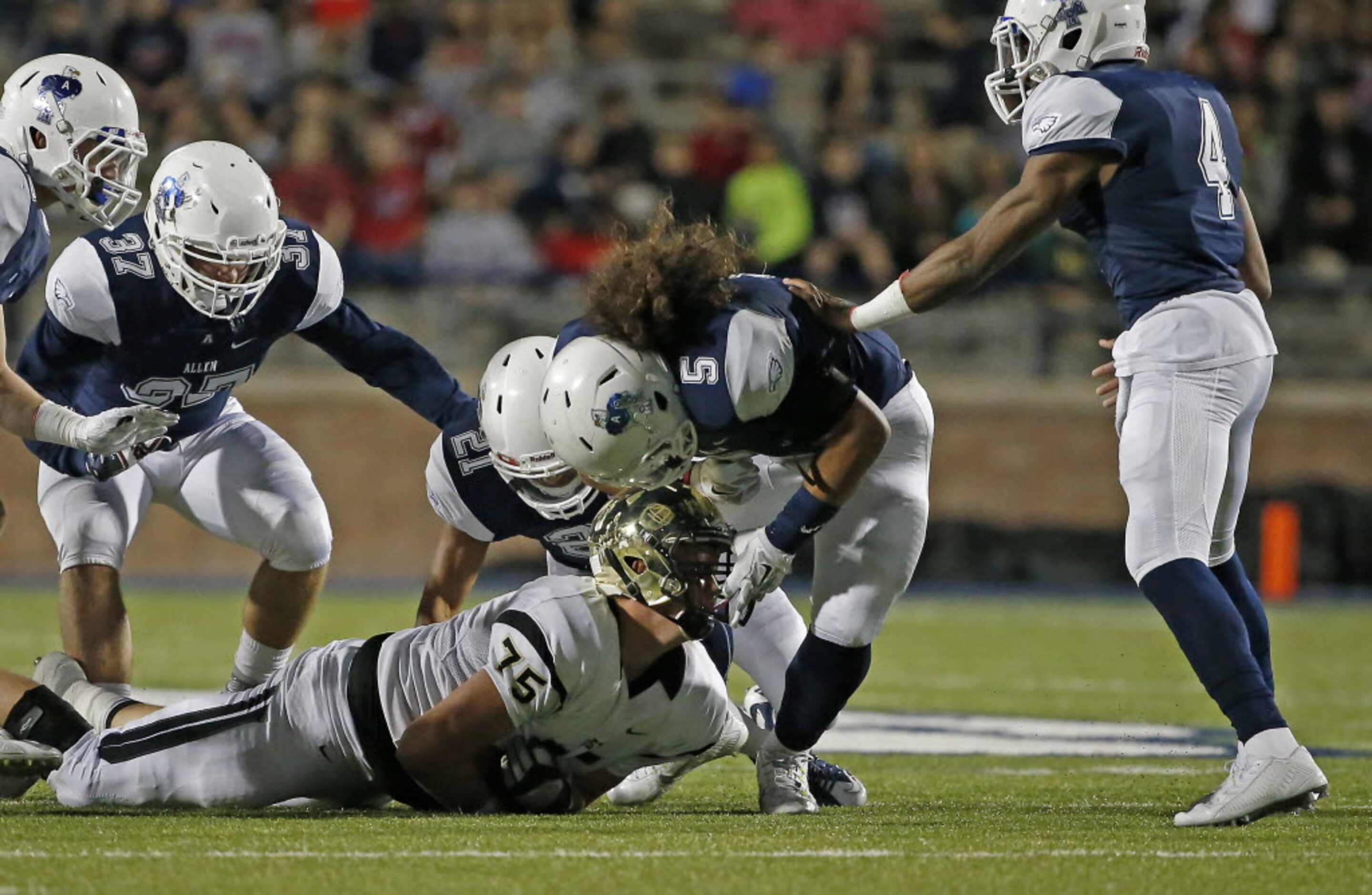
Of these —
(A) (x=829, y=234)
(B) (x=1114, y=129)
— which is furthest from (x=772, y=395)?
(A) (x=829, y=234)

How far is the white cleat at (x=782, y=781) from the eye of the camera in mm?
4340

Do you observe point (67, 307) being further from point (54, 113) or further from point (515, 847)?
point (515, 847)

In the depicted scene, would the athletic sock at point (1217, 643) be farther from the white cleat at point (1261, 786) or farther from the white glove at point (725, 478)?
the white glove at point (725, 478)

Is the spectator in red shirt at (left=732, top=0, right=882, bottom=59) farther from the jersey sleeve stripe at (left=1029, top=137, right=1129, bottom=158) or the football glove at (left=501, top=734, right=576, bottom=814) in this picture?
the football glove at (left=501, top=734, right=576, bottom=814)

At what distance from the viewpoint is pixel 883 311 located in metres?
4.11

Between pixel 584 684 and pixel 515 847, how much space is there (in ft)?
1.32

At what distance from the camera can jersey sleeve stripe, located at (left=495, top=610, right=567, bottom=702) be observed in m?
3.80

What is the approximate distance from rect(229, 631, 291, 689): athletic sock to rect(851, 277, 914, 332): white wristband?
2.04 m

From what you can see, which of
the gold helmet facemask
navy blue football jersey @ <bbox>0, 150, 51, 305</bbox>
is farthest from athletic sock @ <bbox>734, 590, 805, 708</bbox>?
navy blue football jersey @ <bbox>0, 150, 51, 305</bbox>

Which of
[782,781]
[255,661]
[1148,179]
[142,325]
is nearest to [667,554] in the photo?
[782,781]

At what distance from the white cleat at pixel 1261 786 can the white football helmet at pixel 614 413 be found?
1.23 m

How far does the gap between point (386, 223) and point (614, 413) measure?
8.43 m

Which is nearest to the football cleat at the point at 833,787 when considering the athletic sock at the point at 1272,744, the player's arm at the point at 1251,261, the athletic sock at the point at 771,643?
the athletic sock at the point at 771,643

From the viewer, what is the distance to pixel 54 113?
16.7ft
